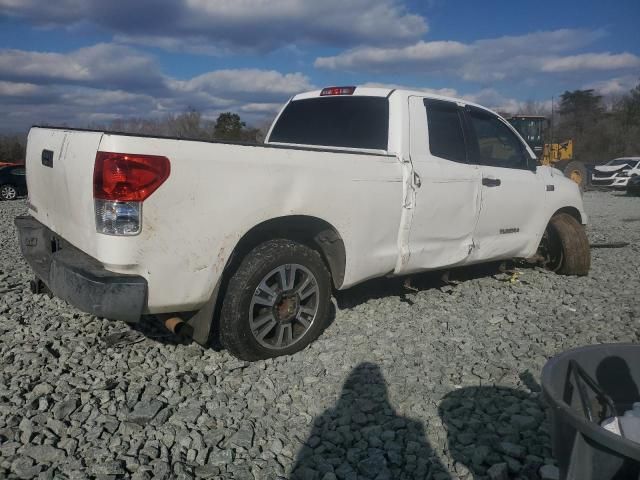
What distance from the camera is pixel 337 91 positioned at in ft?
16.7

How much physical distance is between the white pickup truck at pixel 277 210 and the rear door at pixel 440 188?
0.02m

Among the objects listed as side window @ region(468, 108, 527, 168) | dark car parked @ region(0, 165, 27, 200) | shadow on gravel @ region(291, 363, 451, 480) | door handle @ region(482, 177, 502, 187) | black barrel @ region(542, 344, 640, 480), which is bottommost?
shadow on gravel @ region(291, 363, 451, 480)

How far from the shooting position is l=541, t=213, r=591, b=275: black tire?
20.0 feet

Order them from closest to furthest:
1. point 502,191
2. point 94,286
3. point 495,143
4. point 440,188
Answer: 1. point 94,286
2. point 440,188
3. point 502,191
4. point 495,143

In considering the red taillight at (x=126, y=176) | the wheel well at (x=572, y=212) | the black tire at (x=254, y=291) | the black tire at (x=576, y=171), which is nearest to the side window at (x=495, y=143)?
the wheel well at (x=572, y=212)

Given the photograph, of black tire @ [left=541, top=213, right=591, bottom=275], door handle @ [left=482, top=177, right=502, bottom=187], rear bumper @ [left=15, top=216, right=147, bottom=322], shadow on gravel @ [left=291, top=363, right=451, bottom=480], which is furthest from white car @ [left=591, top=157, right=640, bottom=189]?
rear bumper @ [left=15, top=216, right=147, bottom=322]

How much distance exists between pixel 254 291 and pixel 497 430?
172 centimetres

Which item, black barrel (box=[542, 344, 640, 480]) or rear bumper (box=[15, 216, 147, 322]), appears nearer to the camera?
black barrel (box=[542, 344, 640, 480])

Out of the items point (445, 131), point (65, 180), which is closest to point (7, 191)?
point (65, 180)

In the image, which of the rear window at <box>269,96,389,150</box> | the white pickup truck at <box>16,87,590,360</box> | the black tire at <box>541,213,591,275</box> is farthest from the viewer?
the black tire at <box>541,213,591,275</box>

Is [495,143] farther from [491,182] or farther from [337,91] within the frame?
[337,91]

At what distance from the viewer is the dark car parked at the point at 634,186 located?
2141 cm

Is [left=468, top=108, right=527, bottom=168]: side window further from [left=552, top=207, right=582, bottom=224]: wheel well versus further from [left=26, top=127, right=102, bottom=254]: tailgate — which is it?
[left=26, top=127, right=102, bottom=254]: tailgate

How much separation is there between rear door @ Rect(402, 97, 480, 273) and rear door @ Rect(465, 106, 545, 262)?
16 centimetres
